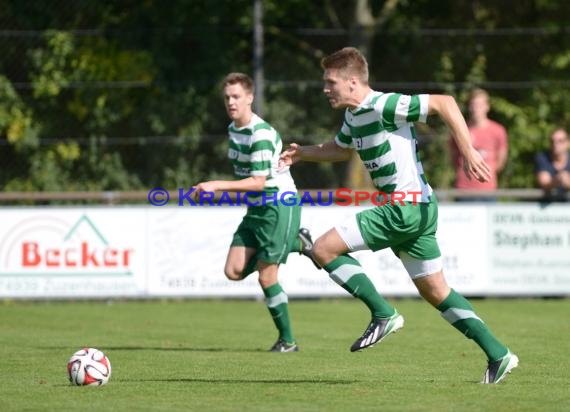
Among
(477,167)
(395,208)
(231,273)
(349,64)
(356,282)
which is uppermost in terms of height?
(349,64)

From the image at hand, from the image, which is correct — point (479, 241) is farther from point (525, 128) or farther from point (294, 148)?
point (294, 148)

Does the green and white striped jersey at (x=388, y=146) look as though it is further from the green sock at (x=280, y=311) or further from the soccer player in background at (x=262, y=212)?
the green sock at (x=280, y=311)

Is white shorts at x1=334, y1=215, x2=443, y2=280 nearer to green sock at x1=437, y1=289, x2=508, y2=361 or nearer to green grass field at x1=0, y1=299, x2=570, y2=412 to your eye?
green sock at x1=437, y1=289, x2=508, y2=361

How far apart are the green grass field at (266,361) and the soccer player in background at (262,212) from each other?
495 mm

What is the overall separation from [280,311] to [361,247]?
2.49 meters

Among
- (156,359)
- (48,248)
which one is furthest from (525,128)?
(156,359)

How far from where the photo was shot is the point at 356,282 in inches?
308

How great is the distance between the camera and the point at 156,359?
881 centimetres

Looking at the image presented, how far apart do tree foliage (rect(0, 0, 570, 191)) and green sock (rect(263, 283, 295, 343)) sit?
21.7 feet

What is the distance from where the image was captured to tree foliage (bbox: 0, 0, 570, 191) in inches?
639

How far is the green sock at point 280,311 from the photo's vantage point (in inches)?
375

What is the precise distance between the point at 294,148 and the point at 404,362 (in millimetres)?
1817

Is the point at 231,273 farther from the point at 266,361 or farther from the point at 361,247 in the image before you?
the point at 361,247

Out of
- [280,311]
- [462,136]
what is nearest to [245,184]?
[280,311]
